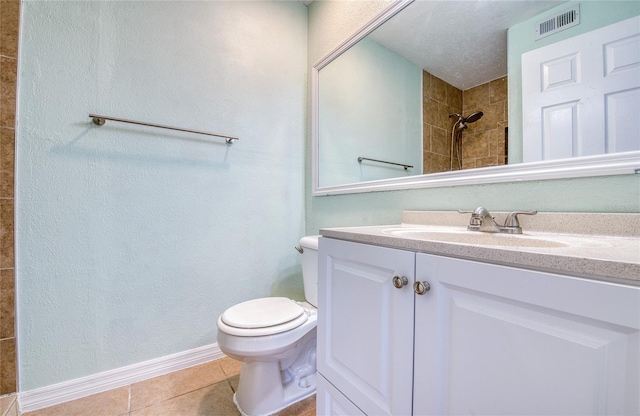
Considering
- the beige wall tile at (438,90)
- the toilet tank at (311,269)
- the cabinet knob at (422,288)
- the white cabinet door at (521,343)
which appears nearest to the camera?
the white cabinet door at (521,343)

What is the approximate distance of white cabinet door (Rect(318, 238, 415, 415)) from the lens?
1.97ft

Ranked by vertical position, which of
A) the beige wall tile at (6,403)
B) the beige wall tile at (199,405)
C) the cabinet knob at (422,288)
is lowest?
the beige wall tile at (199,405)

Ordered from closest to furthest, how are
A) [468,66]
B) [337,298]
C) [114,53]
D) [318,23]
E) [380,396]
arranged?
1. [380,396]
2. [337,298]
3. [468,66]
4. [114,53]
5. [318,23]

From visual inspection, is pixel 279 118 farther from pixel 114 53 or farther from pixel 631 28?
pixel 631 28

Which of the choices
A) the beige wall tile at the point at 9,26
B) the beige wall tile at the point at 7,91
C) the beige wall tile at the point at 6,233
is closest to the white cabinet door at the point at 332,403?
the beige wall tile at the point at 6,233

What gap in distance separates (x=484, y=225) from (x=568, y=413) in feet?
1.82

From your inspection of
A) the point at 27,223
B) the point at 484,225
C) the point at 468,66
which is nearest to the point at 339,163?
the point at 468,66

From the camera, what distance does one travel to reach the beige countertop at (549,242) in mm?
380

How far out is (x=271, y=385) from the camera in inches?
45.2

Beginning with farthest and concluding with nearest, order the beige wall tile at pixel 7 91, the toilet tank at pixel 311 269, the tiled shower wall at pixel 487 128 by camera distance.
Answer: the toilet tank at pixel 311 269, the beige wall tile at pixel 7 91, the tiled shower wall at pixel 487 128

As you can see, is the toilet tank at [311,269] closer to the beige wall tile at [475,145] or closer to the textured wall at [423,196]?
the textured wall at [423,196]

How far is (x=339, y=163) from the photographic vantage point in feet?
5.53

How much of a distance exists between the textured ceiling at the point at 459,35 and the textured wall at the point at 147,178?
0.83 meters

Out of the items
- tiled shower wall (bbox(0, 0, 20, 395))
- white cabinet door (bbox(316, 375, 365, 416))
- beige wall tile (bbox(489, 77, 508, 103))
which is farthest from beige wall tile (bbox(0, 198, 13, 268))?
beige wall tile (bbox(489, 77, 508, 103))
